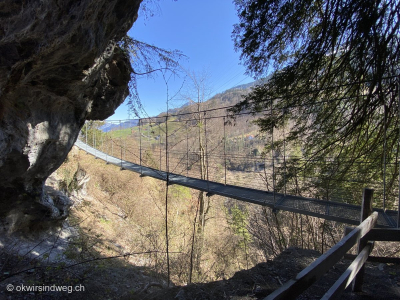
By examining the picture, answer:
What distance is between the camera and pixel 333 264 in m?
0.70

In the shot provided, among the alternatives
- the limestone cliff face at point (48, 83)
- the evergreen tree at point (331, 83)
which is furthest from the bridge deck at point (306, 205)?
the limestone cliff face at point (48, 83)

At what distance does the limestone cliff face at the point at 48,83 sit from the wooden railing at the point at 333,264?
1311 millimetres

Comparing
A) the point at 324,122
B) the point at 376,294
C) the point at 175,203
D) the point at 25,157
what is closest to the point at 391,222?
the point at 376,294

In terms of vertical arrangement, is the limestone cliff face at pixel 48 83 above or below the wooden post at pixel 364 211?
above

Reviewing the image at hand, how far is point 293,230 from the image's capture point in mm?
3727

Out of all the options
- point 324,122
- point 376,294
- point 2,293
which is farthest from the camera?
point 324,122

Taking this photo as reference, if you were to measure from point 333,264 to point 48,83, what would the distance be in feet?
Result: 6.73

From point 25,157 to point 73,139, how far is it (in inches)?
23.2

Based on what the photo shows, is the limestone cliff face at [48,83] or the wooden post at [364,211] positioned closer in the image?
the limestone cliff face at [48,83]

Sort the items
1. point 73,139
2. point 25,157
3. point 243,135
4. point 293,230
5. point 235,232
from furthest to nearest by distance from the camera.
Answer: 1. point 235,232
2. point 293,230
3. point 243,135
4. point 73,139
5. point 25,157

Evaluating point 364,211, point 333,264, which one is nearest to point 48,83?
point 333,264

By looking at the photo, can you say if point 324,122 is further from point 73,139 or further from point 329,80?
point 73,139

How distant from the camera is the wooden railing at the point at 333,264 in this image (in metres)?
0.52

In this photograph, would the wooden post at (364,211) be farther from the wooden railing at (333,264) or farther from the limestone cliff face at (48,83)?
the limestone cliff face at (48,83)
